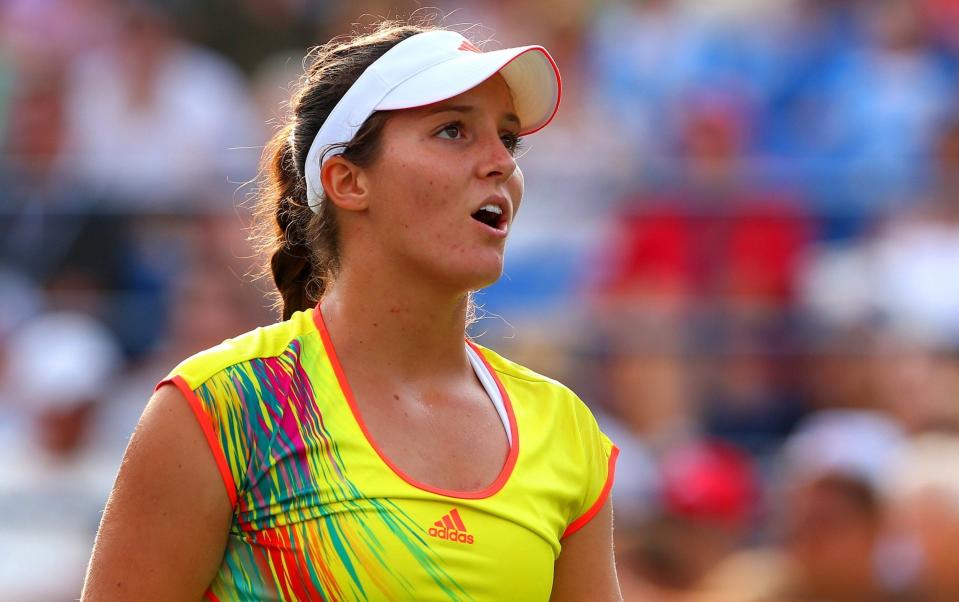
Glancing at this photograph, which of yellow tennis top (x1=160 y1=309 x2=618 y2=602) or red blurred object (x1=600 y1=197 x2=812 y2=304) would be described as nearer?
yellow tennis top (x1=160 y1=309 x2=618 y2=602)

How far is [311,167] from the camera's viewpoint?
2.68 meters

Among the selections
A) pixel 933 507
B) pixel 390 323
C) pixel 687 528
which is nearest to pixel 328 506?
pixel 390 323

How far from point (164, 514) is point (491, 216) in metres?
0.78

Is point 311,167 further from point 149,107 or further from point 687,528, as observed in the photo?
point 149,107

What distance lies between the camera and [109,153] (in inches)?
290

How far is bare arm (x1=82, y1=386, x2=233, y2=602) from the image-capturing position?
229 centimetres

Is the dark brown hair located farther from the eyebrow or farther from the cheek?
the cheek

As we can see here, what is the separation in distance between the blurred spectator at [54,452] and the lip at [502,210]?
391cm

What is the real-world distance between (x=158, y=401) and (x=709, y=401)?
4257 millimetres

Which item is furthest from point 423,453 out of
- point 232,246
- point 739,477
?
point 232,246

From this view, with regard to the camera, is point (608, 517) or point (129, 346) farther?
point (129, 346)

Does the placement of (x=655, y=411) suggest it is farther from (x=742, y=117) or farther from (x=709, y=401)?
(x=742, y=117)

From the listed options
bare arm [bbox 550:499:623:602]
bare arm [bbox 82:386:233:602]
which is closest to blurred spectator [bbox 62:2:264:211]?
bare arm [bbox 550:499:623:602]

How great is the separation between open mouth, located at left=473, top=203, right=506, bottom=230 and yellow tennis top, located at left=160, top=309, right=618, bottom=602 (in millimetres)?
365
